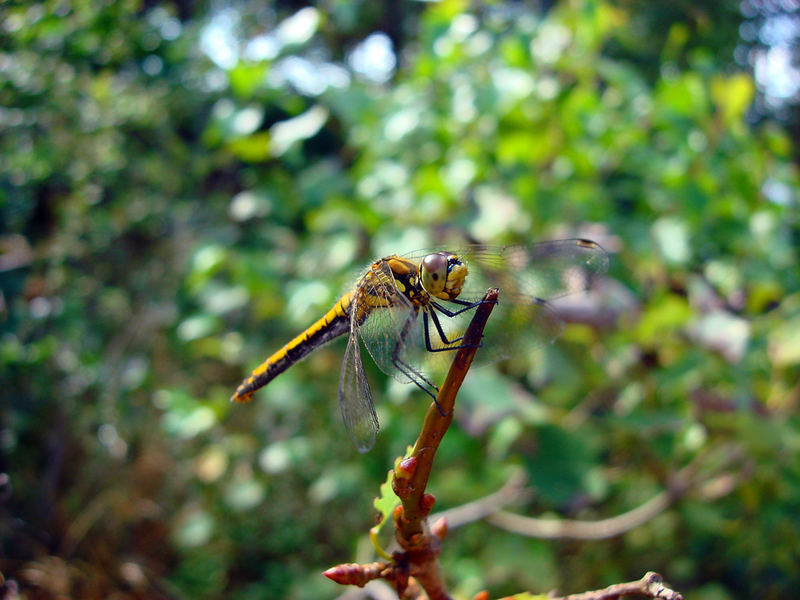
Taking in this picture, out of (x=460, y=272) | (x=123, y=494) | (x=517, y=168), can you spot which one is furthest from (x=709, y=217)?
(x=123, y=494)

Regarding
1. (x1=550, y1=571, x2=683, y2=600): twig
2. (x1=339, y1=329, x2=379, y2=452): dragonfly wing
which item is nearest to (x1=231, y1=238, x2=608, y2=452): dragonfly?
(x1=339, y1=329, x2=379, y2=452): dragonfly wing

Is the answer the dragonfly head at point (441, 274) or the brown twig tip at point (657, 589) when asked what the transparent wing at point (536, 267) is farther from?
the brown twig tip at point (657, 589)

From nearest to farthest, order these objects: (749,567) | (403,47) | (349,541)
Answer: (749,567)
(349,541)
(403,47)

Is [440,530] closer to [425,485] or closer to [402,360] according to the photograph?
[425,485]

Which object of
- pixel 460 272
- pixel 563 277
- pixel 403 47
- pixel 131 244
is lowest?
pixel 460 272

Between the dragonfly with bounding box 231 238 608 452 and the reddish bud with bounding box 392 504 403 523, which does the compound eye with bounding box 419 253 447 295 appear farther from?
the reddish bud with bounding box 392 504 403 523

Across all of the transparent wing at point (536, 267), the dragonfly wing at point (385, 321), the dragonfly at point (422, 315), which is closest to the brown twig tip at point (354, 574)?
the dragonfly at point (422, 315)

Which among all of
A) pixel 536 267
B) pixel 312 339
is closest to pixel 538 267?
pixel 536 267

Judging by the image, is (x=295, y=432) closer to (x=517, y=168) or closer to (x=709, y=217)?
(x=517, y=168)
